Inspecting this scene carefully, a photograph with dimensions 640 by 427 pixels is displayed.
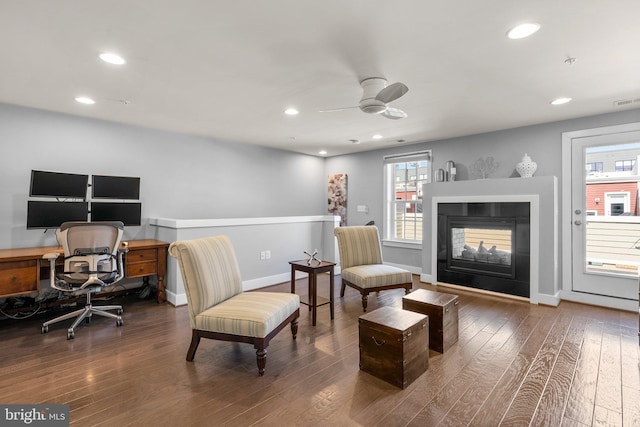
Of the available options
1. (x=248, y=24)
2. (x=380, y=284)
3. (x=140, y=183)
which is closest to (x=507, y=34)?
(x=248, y=24)

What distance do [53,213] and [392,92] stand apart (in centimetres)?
388

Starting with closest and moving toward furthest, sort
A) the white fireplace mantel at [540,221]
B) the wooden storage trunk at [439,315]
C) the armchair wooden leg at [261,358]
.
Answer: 1. the armchair wooden leg at [261,358]
2. the wooden storage trunk at [439,315]
3. the white fireplace mantel at [540,221]

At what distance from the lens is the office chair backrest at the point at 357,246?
13.4ft

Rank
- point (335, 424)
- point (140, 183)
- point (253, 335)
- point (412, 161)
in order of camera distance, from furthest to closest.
Answer: point (412, 161)
point (140, 183)
point (253, 335)
point (335, 424)

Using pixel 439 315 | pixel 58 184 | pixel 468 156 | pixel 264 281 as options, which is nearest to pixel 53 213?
pixel 58 184

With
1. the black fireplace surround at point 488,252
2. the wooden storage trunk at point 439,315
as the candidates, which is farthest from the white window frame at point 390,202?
the wooden storage trunk at point 439,315

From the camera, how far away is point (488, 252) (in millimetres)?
4445

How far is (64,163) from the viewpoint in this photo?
3863mm

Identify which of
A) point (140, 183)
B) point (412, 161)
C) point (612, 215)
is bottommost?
point (612, 215)

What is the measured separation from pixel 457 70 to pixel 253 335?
2.68m

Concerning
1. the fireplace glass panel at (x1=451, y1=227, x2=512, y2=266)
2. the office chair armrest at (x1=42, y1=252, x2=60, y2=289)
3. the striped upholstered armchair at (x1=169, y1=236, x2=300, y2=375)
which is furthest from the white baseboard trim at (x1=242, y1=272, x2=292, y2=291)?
the fireplace glass panel at (x1=451, y1=227, x2=512, y2=266)

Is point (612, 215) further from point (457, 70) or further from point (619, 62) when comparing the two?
point (457, 70)

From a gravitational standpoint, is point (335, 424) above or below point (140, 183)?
below

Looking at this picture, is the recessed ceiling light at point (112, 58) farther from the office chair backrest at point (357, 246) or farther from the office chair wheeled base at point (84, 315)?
the office chair backrest at point (357, 246)
